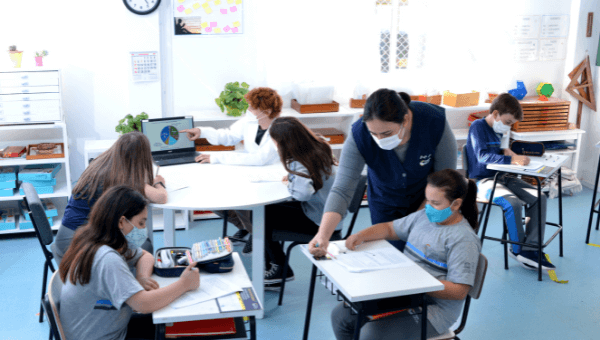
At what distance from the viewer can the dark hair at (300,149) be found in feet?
10.4

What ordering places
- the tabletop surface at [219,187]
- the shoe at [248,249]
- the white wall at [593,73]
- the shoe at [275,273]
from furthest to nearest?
the white wall at [593,73], the shoe at [248,249], the shoe at [275,273], the tabletop surface at [219,187]

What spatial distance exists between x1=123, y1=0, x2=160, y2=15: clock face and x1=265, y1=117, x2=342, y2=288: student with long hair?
1884 millimetres

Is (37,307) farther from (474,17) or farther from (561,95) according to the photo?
(561,95)

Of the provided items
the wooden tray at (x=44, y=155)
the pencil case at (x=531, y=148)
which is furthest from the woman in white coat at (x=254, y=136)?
the pencil case at (x=531, y=148)

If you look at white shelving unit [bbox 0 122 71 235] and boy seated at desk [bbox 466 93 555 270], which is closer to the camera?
boy seated at desk [bbox 466 93 555 270]

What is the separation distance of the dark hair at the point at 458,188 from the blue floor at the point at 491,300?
102 cm

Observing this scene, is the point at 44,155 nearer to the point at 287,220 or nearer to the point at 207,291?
the point at 287,220

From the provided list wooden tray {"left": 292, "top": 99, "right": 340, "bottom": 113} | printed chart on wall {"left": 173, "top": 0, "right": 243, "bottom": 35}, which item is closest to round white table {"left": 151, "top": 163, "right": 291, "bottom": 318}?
wooden tray {"left": 292, "top": 99, "right": 340, "bottom": 113}

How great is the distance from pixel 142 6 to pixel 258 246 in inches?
95.2

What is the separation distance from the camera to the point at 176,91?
4770 mm

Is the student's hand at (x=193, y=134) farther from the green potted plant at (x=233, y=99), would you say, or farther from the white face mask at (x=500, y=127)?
the white face mask at (x=500, y=127)

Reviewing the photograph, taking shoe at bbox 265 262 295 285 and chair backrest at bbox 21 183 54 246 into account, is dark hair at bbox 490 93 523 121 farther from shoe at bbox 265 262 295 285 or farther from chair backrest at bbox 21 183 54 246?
chair backrest at bbox 21 183 54 246

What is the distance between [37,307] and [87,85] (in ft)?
6.67

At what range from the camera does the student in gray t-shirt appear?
217 centimetres
